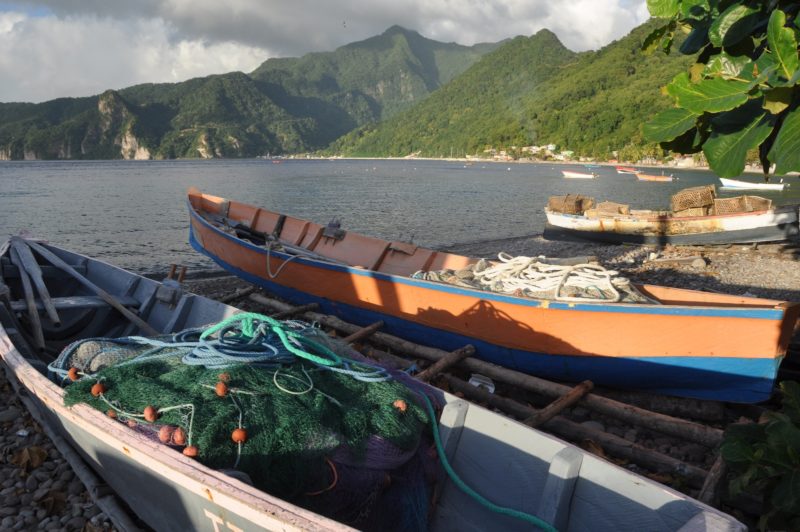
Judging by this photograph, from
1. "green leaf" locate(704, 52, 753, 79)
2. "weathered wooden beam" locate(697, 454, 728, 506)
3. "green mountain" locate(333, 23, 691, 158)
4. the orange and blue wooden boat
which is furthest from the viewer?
"green mountain" locate(333, 23, 691, 158)

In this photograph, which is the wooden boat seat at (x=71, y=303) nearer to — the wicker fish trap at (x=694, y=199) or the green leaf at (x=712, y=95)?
the green leaf at (x=712, y=95)

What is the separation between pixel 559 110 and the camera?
5182 inches

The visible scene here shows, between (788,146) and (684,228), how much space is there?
50.8 feet

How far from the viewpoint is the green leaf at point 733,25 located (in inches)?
74.9

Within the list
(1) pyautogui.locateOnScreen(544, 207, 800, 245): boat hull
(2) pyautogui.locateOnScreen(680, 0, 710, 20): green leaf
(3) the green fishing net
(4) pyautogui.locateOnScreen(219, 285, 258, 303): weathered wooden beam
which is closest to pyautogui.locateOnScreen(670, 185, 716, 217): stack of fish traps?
(1) pyautogui.locateOnScreen(544, 207, 800, 245): boat hull

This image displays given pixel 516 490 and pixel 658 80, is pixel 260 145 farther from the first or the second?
pixel 516 490

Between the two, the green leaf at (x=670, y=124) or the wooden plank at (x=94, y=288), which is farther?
the wooden plank at (x=94, y=288)

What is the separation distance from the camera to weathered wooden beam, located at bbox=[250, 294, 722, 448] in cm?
478

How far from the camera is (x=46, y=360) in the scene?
6055mm

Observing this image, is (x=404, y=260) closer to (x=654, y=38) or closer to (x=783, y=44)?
(x=654, y=38)

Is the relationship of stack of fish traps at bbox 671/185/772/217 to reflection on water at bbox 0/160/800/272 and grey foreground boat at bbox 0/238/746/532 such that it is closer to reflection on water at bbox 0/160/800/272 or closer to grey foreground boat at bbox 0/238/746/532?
reflection on water at bbox 0/160/800/272

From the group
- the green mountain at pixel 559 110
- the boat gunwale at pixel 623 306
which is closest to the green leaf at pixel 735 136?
the boat gunwale at pixel 623 306

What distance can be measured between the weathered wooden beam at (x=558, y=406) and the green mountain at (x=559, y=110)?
7115 cm

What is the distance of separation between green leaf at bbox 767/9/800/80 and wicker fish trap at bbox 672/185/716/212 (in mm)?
16090
